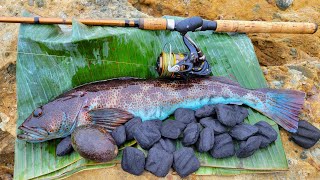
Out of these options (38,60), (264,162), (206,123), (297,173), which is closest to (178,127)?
(206,123)

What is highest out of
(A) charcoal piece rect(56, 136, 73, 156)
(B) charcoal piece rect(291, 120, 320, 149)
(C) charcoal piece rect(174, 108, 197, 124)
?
(C) charcoal piece rect(174, 108, 197, 124)

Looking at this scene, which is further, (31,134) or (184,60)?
(184,60)

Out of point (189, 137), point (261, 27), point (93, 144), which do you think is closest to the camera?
point (93, 144)

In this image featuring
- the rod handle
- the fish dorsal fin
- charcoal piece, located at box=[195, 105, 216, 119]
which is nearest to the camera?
charcoal piece, located at box=[195, 105, 216, 119]

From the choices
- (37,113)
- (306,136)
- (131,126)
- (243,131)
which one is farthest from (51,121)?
(306,136)

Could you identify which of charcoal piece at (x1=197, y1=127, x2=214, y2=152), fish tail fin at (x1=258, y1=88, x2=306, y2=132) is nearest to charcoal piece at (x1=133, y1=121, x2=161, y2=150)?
charcoal piece at (x1=197, y1=127, x2=214, y2=152)

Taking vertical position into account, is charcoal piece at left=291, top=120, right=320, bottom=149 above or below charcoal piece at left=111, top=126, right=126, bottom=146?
below

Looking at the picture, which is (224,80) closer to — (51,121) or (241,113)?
(241,113)

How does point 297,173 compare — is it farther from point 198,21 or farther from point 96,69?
point 96,69

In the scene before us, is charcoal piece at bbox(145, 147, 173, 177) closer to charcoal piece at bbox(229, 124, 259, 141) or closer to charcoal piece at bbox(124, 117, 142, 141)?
charcoal piece at bbox(124, 117, 142, 141)
